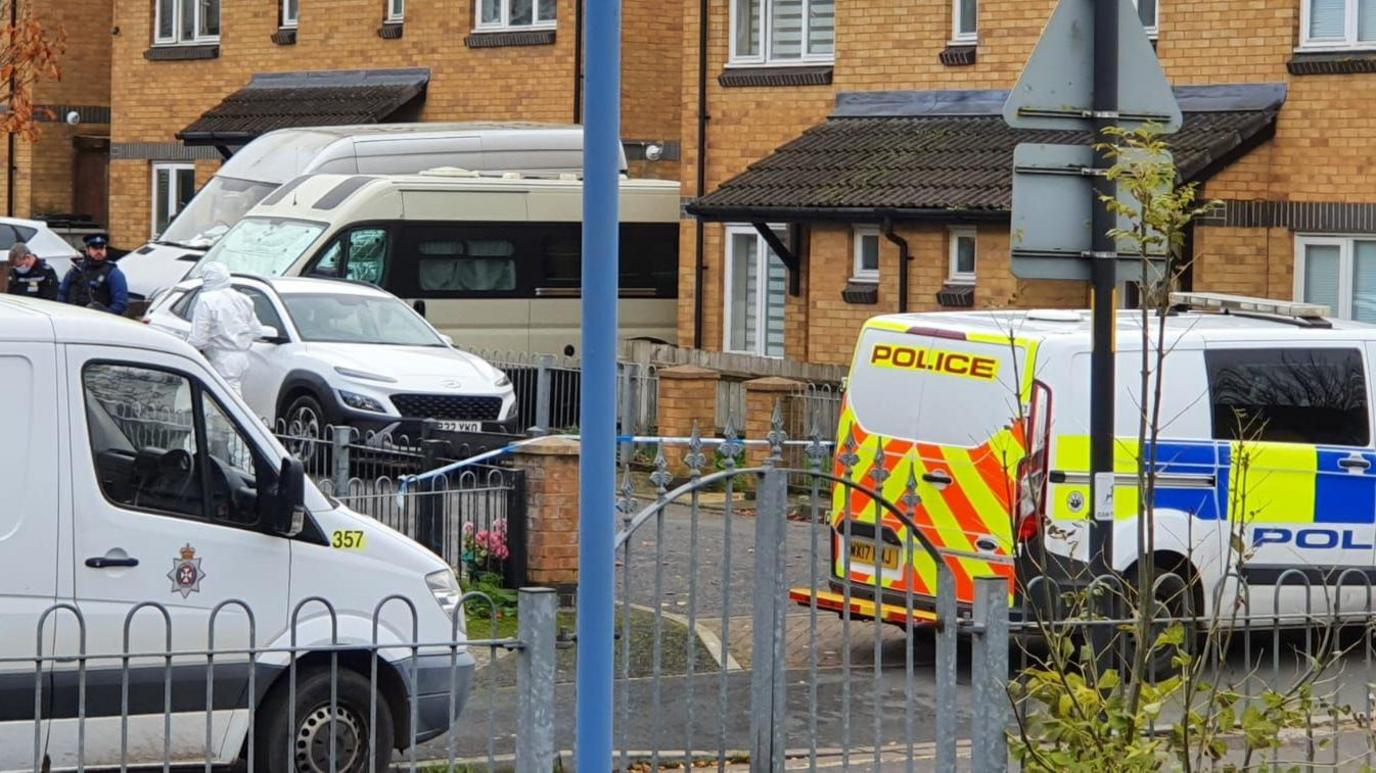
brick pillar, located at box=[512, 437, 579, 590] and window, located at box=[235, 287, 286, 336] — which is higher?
window, located at box=[235, 287, 286, 336]

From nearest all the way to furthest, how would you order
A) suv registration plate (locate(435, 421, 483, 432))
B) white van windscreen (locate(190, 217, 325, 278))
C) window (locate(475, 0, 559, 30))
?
suv registration plate (locate(435, 421, 483, 432)) < white van windscreen (locate(190, 217, 325, 278)) < window (locate(475, 0, 559, 30))

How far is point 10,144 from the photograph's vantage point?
35.2 meters

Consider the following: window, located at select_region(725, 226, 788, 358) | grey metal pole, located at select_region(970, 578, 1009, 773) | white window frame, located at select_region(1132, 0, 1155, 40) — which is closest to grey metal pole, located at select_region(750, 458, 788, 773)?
grey metal pole, located at select_region(970, 578, 1009, 773)

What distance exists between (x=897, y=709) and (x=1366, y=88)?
915 centimetres

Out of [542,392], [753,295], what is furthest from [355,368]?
[753,295]

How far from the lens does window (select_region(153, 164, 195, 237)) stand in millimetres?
32156

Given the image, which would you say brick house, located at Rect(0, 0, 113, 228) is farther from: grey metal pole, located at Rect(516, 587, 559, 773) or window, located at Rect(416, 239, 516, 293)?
grey metal pole, located at Rect(516, 587, 559, 773)

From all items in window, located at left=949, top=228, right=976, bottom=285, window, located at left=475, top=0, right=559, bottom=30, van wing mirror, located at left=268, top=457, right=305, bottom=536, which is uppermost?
window, located at left=475, top=0, right=559, bottom=30

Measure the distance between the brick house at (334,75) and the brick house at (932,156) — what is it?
9.27 ft

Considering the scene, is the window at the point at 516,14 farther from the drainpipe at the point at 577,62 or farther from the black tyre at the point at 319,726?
the black tyre at the point at 319,726

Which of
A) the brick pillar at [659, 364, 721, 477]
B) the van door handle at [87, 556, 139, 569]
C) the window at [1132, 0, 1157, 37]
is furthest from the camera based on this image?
the brick pillar at [659, 364, 721, 477]

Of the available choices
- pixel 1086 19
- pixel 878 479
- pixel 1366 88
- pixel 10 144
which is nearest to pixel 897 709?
pixel 878 479

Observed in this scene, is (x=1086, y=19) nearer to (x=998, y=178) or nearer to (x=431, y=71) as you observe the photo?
(x=998, y=178)

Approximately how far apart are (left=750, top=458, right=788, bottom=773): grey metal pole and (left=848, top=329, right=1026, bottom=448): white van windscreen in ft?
16.4
